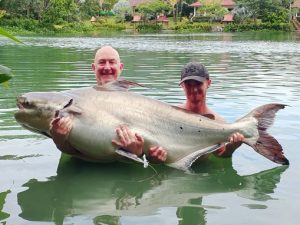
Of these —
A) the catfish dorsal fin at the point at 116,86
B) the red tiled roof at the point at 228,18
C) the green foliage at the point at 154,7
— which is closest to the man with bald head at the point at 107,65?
the catfish dorsal fin at the point at 116,86

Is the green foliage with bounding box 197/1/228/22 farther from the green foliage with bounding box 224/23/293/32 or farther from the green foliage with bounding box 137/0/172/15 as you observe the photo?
the green foliage with bounding box 224/23/293/32

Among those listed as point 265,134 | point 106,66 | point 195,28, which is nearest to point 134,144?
point 265,134

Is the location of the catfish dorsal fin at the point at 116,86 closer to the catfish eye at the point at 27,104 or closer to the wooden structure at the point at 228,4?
the catfish eye at the point at 27,104

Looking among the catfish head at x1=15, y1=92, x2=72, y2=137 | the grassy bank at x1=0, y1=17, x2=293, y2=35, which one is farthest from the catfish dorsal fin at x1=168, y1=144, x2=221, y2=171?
the grassy bank at x1=0, y1=17, x2=293, y2=35

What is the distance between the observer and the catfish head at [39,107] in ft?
14.1

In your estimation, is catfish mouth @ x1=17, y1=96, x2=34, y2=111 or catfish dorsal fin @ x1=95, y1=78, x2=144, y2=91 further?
catfish dorsal fin @ x1=95, y1=78, x2=144, y2=91

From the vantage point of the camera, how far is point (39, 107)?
430 cm

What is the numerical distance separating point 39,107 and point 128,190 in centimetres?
109

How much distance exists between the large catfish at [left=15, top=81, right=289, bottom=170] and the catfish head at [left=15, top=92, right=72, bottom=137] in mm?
30

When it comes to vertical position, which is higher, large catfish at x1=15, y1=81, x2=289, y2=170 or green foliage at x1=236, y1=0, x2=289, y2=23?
green foliage at x1=236, y1=0, x2=289, y2=23

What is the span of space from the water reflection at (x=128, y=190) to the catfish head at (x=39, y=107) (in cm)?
62

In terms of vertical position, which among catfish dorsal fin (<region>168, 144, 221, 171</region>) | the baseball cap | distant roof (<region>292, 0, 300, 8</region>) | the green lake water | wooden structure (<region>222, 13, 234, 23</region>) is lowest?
the green lake water

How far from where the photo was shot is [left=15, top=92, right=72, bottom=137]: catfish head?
4.31m

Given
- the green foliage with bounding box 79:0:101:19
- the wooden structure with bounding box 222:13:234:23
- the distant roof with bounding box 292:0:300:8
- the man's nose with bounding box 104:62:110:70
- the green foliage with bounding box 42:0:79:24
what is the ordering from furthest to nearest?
the wooden structure with bounding box 222:13:234:23 < the distant roof with bounding box 292:0:300:8 < the green foliage with bounding box 79:0:101:19 < the green foliage with bounding box 42:0:79:24 < the man's nose with bounding box 104:62:110:70
